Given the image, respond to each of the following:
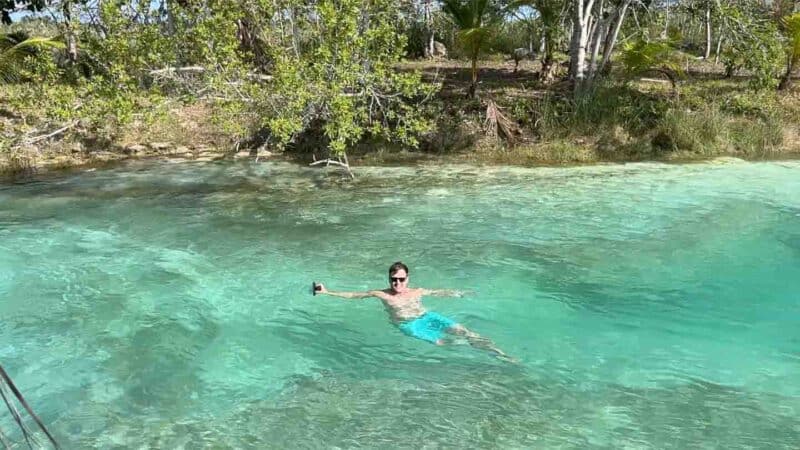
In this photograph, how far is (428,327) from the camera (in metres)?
6.93

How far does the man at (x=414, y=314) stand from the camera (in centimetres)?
676

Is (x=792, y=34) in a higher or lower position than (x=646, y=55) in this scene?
higher

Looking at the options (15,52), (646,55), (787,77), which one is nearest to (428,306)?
(646,55)

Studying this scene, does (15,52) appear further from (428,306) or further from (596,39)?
Result: (428,306)

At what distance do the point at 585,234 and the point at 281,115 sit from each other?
6.66 meters

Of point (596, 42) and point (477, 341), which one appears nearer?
point (477, 341)

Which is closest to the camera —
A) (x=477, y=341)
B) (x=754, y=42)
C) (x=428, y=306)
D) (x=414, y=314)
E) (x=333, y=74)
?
(x=477, y=341)

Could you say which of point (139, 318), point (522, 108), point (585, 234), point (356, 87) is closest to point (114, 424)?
point (139, 318)

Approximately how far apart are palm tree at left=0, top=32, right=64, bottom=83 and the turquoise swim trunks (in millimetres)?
14118

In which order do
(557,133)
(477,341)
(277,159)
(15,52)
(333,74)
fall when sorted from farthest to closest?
(15,52), (277,159), (557,133), (333,74), (477,341)

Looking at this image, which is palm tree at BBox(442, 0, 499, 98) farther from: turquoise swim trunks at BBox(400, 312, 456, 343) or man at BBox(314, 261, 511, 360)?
turquoise swim trunks at BBox(400, 312, 456, 343)

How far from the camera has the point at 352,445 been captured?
5.27 meters

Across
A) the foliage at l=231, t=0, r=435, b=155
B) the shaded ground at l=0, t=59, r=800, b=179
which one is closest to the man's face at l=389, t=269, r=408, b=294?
the foliage at l=231, t=0, r=435, b=155

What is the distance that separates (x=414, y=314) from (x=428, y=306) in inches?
34.2
